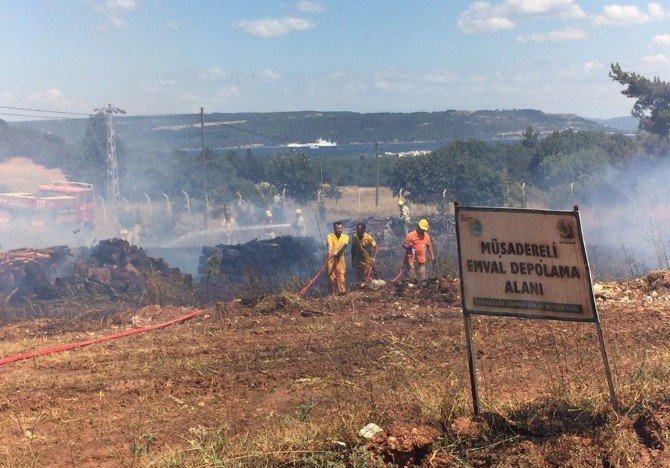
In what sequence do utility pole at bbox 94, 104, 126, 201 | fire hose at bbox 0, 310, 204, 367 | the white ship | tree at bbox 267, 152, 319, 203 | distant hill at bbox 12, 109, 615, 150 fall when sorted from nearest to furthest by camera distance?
fire hose at bbox 0, 310, 204, 367 → utility pole at bbox 94, 104, 126, 201 → tree at bbox 267, 152, 319, 203 → distant hill at bbox 12, 109, 615, 150 → the white ship

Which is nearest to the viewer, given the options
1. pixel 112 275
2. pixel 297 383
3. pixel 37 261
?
pixel 297 383

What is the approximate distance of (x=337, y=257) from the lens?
14977 millimetres

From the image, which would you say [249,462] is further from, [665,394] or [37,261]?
[37,261]

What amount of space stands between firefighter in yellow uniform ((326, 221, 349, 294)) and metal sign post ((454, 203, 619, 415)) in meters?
9.28

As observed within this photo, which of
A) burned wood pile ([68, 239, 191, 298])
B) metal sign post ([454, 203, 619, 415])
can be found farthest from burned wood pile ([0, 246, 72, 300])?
metal sign post ([454, 203, 619, 415])

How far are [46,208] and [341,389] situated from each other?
32128 mm

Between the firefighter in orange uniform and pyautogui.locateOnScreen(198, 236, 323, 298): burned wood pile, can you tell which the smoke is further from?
the firefighter in orange uniform

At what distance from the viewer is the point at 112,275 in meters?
21.1

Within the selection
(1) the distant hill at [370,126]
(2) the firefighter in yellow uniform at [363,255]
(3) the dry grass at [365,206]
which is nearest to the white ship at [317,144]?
(1) the distant hill at [370,126]

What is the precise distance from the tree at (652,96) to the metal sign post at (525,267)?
125ft

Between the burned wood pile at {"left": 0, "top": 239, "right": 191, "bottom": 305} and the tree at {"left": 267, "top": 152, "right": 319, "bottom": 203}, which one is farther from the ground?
the tree at {"left": 267, "top": 152, "right": 319, "bottom": 203}

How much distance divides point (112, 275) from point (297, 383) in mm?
14668

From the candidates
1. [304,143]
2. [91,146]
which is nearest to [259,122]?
[304,143]

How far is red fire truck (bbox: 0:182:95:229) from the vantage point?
3603 centimetres
